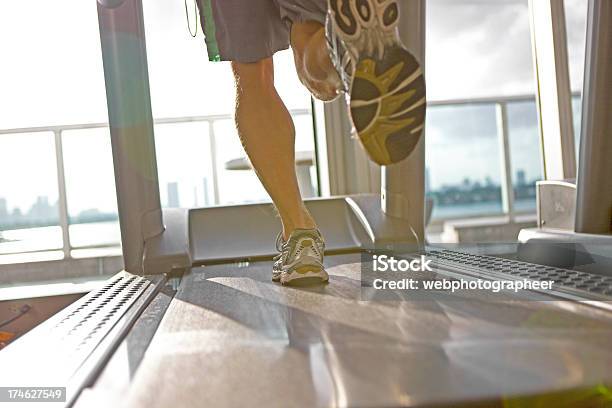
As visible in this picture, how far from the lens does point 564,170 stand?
282cm

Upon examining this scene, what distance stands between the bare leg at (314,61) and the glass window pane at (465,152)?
2873mm

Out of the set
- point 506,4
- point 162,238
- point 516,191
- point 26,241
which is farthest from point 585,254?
point 506,4

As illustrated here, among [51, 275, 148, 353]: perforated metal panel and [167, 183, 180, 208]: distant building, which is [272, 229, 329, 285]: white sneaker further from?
[167, 183, 180, 208]: distant building

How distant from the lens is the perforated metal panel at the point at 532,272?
1090mm

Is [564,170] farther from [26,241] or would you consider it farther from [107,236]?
[26,241]

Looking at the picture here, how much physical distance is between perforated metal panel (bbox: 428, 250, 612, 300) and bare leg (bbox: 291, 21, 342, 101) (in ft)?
1.62

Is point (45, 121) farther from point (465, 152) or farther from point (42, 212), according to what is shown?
point (465, 152)

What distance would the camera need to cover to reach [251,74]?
143 centimetres

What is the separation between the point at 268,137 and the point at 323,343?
0.70 m

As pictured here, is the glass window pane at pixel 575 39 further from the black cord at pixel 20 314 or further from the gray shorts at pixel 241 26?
the black cord at pixel 20 314

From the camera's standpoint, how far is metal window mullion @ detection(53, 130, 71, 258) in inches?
140

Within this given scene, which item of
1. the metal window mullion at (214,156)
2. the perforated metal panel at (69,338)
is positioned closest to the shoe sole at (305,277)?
the perforated metal panel at (69,338)

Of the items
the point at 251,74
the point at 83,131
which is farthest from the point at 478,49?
the point at 251,74

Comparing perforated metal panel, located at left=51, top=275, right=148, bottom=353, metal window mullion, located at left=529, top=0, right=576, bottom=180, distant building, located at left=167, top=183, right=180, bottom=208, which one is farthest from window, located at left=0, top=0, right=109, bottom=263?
metal window mullion, located at left=529, top=0, right=576, bottom=180
